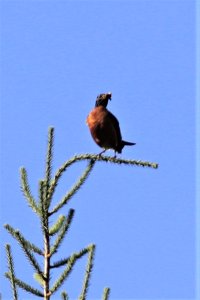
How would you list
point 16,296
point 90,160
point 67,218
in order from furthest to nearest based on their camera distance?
point 90,160, point 67,218, point 16,296

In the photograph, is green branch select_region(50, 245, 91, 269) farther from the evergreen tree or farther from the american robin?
the american robin

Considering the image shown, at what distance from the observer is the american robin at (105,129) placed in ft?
19.4

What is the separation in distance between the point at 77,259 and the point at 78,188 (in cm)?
56

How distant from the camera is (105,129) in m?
5.89

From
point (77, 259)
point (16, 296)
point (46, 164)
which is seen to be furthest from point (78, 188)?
point (16, 296)

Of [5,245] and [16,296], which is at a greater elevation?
[5,245]

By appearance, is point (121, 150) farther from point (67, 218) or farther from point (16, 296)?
point (16, 296)

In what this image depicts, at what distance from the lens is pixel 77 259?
309cm

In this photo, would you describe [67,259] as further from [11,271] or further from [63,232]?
[11,271]

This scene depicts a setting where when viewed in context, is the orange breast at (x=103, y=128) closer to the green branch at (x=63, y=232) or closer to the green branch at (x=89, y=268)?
the green branch at (x=63, y=232)

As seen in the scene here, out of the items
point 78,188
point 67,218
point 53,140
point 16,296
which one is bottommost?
point 16,296

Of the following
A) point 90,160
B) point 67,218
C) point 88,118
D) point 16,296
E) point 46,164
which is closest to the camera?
point 16,296

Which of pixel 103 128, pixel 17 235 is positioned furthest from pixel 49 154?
pixel 103 128

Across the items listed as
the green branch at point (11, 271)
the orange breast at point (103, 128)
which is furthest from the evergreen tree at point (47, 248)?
the orange breast at point (103, 128)
